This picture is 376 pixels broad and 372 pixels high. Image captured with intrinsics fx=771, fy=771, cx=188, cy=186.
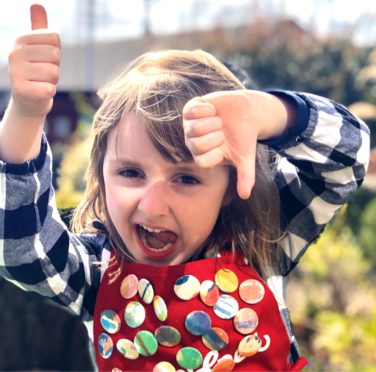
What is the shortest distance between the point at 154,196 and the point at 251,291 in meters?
0.27

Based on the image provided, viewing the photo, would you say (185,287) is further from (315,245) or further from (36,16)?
(315,245)

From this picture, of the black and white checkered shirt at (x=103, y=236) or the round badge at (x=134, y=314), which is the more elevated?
the black and white checkered shirt at (x=103, y=236)

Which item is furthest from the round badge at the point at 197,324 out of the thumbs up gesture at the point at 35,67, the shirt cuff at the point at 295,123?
the thumbs up gesture at the point at 35,67

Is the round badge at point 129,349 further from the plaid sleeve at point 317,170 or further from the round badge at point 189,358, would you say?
the plaid sleeve at point 317,170

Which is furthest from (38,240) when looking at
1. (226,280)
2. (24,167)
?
(226,280)

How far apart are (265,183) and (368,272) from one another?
4.30m

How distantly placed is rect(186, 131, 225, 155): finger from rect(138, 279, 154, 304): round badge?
327 millimetres

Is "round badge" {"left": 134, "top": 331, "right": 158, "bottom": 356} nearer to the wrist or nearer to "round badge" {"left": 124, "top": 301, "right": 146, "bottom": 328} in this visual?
"round badge" {"left": 124, "top": 301, "right": 146, "bottom": 328}

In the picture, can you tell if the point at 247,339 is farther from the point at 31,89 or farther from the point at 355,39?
the point at 355,39

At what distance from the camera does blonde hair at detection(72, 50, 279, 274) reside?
4.46 ft

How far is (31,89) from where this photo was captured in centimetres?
111

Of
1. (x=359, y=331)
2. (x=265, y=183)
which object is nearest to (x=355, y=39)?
(x=359, y=331)

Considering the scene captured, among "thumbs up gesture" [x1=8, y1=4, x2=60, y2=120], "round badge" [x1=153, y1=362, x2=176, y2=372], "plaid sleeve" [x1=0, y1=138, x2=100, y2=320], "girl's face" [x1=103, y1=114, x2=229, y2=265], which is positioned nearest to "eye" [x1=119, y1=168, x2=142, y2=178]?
"girl's face" [x1=103, y1=114, x2=229, y2=265]

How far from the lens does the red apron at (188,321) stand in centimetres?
134
